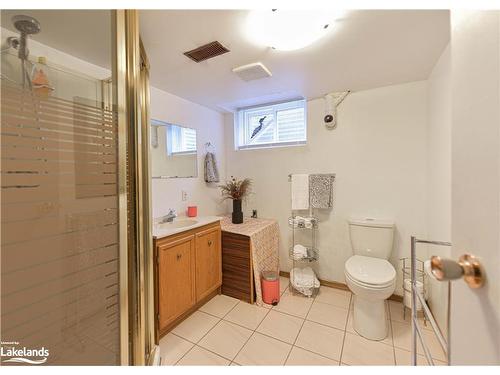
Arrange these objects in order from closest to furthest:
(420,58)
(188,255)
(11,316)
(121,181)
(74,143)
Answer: (11,316) → (74,143) → (121,181) → (420,58) → (188,255)

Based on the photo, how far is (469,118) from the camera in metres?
0.51

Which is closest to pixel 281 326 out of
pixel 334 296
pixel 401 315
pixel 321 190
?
pixel 334 296

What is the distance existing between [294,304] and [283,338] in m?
0.49

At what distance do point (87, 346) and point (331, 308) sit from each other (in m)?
1.94

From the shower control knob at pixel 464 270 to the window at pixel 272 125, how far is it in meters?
2.18

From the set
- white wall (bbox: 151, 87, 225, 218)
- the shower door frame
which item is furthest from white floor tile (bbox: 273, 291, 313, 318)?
white wall (bbox: 151, 87, 225, 218)

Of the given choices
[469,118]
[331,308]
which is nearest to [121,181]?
[469,118]

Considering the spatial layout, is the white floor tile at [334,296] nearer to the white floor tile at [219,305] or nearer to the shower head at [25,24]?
the white floor tile at [219,305]

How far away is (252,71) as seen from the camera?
1711 millimetres

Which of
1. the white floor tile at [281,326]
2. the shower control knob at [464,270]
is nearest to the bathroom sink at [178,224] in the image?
the white floor tile at [281,326]

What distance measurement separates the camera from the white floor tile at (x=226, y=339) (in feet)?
4.96

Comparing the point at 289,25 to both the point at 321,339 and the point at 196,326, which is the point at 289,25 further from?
the point at 196,326

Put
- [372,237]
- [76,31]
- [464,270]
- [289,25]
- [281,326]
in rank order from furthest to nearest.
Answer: [372,237]
[281,326]
[289,25]
[76,31]
[464,270]

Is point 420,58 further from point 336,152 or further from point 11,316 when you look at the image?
point 11,316
